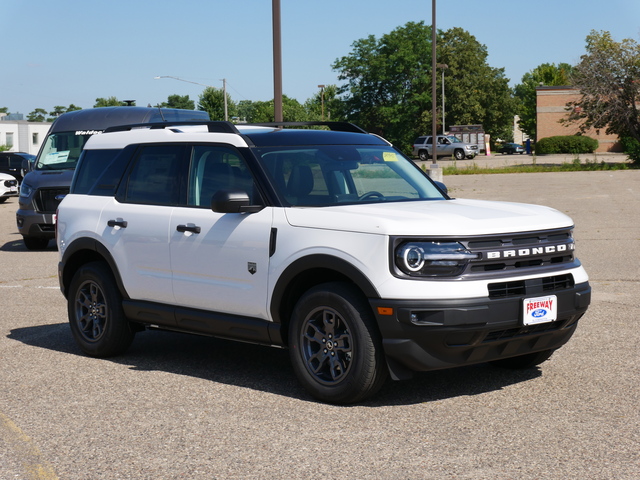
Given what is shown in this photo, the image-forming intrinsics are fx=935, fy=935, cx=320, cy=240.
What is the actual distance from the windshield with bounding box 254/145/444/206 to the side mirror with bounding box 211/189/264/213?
257mm

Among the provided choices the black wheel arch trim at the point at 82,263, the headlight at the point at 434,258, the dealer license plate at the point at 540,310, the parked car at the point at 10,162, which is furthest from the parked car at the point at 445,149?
the headlight at the point at 434,258

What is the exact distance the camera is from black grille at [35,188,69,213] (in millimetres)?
16969

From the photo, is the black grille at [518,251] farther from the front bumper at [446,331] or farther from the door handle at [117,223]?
the door handle at [117,223]

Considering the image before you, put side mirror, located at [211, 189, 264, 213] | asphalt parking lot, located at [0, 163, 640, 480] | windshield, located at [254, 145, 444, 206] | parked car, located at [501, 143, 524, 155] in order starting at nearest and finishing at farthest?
asphalt parking lot, located at [0, 163, 640, 480]
side mirror, located at [211, 189, 264, 213]
windshield, located at [254, 145, 444, 206]
parked car, located at [501, 143, 524, 155]

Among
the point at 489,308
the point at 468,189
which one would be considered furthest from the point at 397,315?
the point at 468,189

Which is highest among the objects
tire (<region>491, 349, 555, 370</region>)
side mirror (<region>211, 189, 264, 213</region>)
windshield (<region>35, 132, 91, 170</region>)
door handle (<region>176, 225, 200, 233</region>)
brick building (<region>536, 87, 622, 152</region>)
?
brick building (<region>536, 87, 622, 152</region>)

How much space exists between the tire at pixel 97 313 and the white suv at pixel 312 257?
0.05ft

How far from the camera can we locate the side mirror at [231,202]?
6.29 metres

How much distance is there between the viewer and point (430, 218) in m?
5.74

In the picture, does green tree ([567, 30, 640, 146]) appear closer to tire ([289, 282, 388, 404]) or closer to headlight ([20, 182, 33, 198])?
headlight ([20, 182, 33, 198])

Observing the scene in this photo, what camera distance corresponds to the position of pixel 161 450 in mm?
5047

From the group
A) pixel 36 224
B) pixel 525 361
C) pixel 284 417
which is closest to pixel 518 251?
pixel 525 361

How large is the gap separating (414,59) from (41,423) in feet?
280

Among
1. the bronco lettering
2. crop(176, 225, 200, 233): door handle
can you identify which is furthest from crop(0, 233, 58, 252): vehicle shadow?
the bronco lettering
